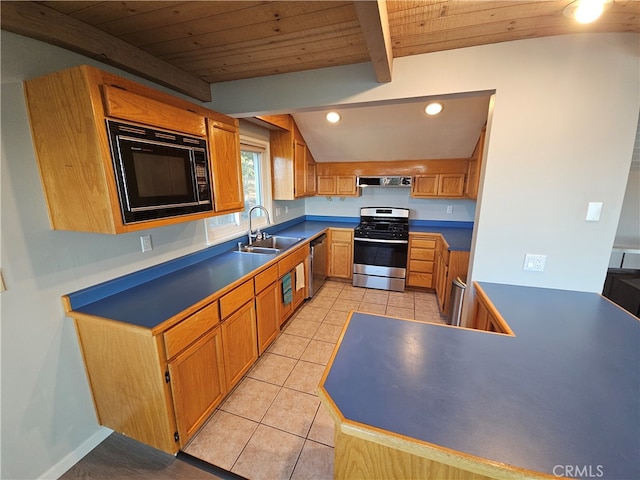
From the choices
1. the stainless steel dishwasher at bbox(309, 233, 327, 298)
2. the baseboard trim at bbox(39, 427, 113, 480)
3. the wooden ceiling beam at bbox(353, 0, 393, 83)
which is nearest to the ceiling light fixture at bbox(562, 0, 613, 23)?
the wooden ceiling beam at bbox(353, 0, 393, 83)

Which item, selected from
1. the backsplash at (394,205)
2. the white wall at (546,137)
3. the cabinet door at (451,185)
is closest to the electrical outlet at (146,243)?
the white wall at (546,137)

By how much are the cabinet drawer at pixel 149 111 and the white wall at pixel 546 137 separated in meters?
1.03

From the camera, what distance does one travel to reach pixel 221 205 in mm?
1950

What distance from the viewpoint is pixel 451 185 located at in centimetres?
371

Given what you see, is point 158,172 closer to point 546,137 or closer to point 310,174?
point 546,137

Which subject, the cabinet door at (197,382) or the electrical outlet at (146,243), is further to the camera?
the electrical outlet at (146,243)

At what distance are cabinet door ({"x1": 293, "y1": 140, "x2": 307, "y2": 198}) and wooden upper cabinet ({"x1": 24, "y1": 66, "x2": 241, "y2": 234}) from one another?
2141 mm

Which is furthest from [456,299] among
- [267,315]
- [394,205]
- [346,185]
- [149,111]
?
[149,111]

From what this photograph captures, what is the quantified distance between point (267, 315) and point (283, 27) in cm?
205

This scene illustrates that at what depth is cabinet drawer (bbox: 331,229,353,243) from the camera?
3967 mm

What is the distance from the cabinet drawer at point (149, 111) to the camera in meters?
1.19

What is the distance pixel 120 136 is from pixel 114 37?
68 centimetres

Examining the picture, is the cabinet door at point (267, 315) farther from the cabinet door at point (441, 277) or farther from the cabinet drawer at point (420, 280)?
the cabinet drawer at point (420, 280)

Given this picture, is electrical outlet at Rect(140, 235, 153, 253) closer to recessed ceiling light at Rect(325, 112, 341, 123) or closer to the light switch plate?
recessed ceiling light at Rect(325, 112, 341, 123)
